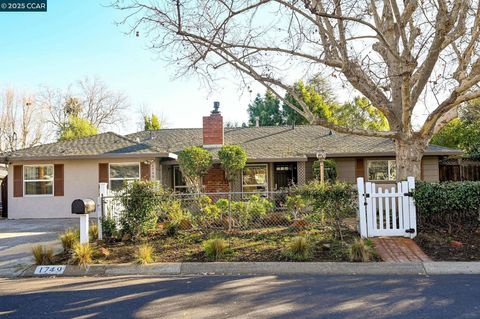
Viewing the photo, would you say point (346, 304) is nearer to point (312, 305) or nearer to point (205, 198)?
point (312, 305)

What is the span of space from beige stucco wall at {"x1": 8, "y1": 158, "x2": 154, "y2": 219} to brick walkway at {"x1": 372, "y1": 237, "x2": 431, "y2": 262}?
389 inches

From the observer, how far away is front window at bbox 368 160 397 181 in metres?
16.8

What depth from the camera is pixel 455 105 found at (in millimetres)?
9680

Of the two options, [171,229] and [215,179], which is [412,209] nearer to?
[171,229]

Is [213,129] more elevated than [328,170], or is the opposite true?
[213,129]

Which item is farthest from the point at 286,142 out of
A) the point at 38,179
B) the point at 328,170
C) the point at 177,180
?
the point at 38,179

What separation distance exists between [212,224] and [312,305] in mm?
5587

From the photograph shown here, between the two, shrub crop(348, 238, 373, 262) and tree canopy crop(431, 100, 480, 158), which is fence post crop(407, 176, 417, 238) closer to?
shrub crop(348, 238, 373, 262)

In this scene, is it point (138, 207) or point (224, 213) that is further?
point (224, 213)

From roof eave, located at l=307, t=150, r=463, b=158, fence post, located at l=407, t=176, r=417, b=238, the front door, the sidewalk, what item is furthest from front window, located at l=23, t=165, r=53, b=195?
fence post, located at l=407, t=176, r=417, b=238

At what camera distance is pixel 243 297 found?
210 inches

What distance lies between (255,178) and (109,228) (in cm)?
896

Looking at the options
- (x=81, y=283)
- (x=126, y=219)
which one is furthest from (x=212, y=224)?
A: (x=81, y=283)

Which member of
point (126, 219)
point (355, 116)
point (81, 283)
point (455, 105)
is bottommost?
point (81, 283)
